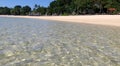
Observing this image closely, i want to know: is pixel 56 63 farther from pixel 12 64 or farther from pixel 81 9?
pixel 81 9

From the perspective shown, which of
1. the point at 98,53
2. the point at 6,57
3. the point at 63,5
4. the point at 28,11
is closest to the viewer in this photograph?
the point at 6,57

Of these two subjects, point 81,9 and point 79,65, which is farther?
point 81,9

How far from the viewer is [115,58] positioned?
7.43 metres

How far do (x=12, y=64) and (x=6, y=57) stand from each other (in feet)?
A: 2.90

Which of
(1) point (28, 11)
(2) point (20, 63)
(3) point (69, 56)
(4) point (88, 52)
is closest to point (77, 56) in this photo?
(3) point (69, 56)

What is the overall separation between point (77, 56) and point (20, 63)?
2.05 meters

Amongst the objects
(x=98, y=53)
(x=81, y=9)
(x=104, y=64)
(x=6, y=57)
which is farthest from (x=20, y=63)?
(x=81, y=9)

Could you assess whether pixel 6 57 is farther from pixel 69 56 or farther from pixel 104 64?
pixel 104 64

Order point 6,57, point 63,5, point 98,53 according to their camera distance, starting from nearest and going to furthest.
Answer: point 6,57, point 98,53, point 63,5

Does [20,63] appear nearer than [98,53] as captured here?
Yes

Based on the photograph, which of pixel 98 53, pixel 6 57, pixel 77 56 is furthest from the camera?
pixel 98 53

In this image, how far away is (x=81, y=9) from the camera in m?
80.2

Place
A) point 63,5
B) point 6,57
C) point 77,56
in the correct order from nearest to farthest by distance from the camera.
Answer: point 6,57, point 77,56, point 63,5

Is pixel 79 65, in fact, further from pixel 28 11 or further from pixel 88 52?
pixel 28 11
